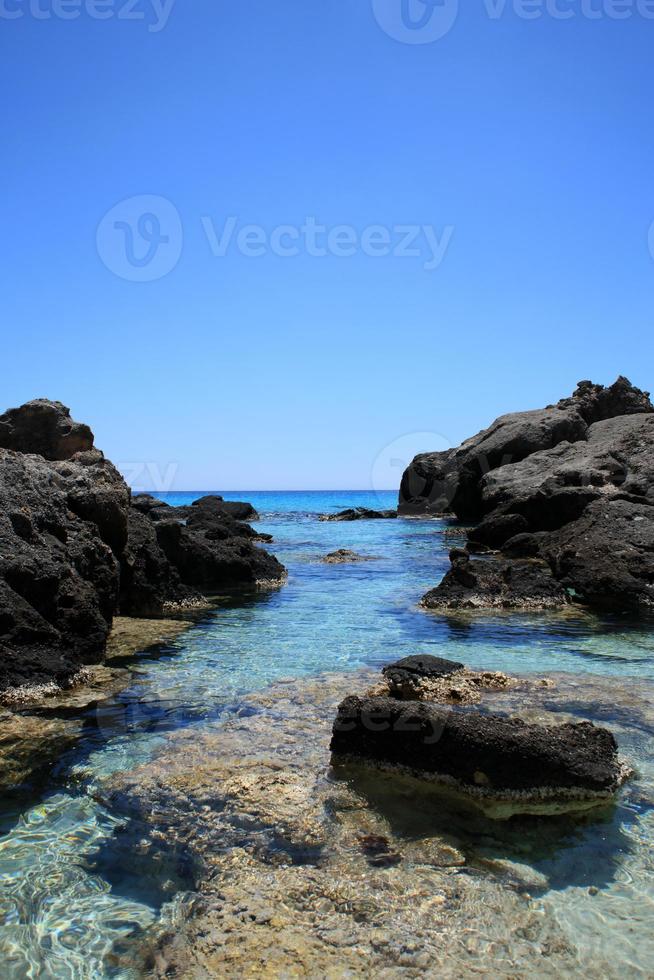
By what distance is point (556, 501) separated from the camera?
24766mm

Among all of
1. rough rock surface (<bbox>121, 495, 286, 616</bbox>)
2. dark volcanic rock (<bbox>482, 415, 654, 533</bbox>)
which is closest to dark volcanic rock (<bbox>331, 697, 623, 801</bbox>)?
rough rock surface (<bbox>121, 495, 286, 616</bbox>)

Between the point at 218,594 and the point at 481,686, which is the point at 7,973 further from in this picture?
the point at 218,594

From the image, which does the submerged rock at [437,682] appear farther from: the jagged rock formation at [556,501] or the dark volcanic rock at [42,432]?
the dark volcanic rock at [42,432]

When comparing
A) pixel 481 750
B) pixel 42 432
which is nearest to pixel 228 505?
pixel 42 432

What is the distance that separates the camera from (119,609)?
44.3ft

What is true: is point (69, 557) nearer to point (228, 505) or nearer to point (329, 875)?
point (329, 875)

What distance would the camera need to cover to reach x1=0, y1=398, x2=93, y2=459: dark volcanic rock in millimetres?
16375

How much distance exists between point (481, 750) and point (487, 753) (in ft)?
0.17

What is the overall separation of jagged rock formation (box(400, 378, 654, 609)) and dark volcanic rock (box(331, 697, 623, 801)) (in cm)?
866

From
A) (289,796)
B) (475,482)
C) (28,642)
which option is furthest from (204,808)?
(475,482)

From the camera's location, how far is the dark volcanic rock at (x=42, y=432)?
53.7 ft

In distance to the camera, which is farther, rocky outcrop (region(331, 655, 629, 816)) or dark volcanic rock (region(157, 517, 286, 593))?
dark volcanic rock (region(157, 517, 286, 593))

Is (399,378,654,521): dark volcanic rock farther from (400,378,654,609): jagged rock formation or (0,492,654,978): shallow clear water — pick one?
(0,492,654,978): shallow clear water

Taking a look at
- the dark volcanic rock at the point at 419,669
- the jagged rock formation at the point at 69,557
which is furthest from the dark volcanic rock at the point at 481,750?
the jagged rock formation at the point at 69,557
